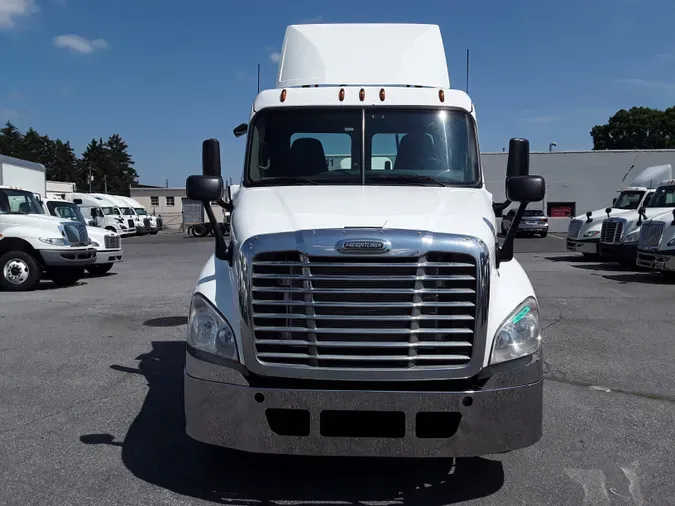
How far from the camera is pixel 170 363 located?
23.5 feet

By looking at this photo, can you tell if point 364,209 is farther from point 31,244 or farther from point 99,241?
point 99,241

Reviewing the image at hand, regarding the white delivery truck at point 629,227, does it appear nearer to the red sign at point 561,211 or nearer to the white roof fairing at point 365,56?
the white roof fairing at point 365,56

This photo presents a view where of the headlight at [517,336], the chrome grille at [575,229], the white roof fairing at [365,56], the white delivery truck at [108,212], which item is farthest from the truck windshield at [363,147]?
the white delivery truck at [108,212]

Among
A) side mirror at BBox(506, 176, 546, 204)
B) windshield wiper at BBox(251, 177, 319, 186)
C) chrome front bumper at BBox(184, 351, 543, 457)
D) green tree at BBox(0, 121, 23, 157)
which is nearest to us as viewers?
chrome front bumper at BBox(184, 351, 543, 457)

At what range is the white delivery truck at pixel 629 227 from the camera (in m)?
17.3

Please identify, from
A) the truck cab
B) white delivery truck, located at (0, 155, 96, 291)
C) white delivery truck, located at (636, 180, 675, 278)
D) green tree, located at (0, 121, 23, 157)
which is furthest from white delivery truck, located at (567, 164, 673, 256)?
green tree, located at (0, 121, 23, 157)

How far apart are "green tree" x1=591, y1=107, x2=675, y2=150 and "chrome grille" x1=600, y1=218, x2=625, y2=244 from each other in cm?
6723

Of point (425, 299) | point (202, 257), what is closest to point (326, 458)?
point (425, 299)

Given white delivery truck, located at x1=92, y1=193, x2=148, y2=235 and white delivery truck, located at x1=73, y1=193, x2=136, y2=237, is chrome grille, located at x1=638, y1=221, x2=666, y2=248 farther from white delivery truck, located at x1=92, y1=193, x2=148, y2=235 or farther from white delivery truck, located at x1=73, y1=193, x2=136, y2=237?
white delivery truck, located at x1=92, y1=193, x2=148, y2=235

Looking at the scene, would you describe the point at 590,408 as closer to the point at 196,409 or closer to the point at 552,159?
the point at 196,409

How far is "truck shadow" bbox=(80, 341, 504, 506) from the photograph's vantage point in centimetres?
400


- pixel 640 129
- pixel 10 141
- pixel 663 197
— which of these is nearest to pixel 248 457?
pixel 663 197

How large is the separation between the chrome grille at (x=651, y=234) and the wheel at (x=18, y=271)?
13.0 m

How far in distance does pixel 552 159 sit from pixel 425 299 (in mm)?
40413
